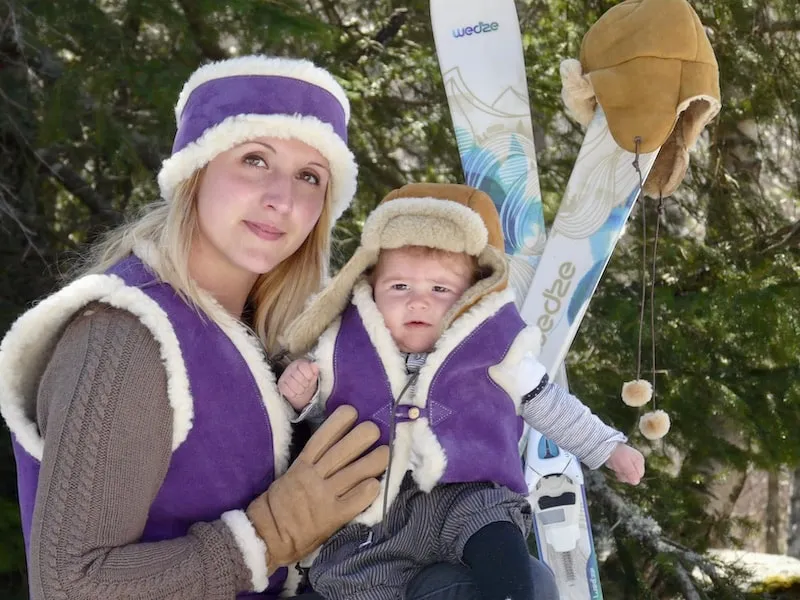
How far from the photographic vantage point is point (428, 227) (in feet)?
6.54

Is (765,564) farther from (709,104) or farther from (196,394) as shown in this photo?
(196,394)

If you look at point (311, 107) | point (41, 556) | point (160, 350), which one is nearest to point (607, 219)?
point (311, 107)

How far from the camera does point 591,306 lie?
12.5 ft

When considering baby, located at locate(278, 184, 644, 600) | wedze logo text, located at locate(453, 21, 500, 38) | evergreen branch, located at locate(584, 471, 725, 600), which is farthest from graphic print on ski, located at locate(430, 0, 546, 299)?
evergreen branch, located at locate(584, 471, 725, 600)

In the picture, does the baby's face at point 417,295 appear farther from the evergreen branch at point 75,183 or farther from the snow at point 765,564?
the snow at point 765,564

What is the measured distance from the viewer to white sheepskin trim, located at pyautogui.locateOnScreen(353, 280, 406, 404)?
192 centimetres

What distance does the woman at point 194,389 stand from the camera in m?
1.56

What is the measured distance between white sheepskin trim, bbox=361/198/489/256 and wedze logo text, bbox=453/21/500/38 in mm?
1183

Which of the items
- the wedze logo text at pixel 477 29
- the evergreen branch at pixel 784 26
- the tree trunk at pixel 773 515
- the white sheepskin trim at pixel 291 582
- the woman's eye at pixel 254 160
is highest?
the evergreen branch at pixel 784 26

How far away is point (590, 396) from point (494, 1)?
163 cm

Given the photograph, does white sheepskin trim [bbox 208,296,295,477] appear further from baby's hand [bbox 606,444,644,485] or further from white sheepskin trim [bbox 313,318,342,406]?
baby's hand [bbox 606,444,644,485]

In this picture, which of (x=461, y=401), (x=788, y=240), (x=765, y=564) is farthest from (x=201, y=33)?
(x=765, y=564)

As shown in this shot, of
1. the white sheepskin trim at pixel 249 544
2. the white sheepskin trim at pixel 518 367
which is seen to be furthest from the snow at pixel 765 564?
the white sheepskin trim at pixel 249 544

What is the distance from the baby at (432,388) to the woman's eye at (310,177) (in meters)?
0.15
